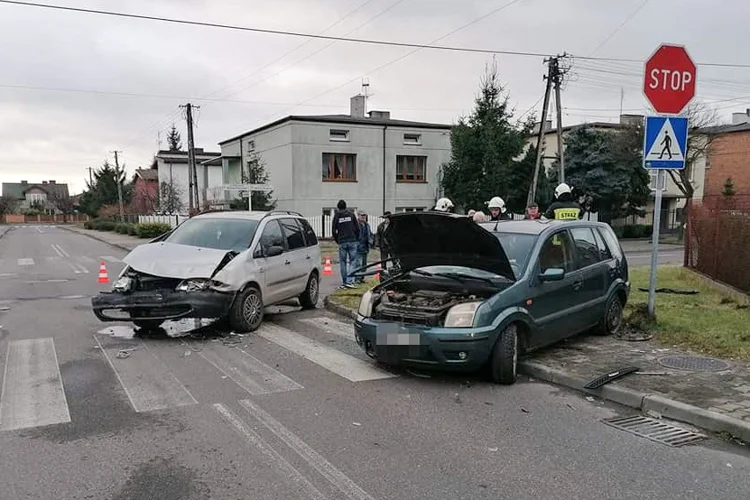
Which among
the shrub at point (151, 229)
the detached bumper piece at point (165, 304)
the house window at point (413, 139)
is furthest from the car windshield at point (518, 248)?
the shrub at point (151, 229)

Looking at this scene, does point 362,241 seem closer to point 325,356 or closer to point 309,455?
point 325,356

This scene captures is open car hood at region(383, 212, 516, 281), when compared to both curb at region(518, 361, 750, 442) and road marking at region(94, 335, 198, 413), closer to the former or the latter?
curb at region(518, 361, 750, 442)

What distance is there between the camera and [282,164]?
32812mm

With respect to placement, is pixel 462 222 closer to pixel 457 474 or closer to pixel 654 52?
pixel 457 474

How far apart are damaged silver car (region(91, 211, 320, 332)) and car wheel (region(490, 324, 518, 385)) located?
13.0 ft

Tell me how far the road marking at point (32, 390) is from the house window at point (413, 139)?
29.0m

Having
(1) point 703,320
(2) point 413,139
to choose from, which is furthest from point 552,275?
(2) point 413,139

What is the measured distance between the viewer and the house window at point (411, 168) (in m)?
35.1

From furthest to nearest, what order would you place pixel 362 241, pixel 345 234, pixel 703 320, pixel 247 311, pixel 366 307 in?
pixel 362 241
pixel 345 234
pixel 247 311
pixel 703 320
pixel 366 307

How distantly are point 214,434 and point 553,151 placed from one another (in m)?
43.4

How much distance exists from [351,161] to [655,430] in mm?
29908

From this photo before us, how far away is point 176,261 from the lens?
329 inches

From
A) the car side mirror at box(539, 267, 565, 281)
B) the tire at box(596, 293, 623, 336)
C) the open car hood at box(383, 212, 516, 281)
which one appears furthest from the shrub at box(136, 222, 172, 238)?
the car side mirror at box(539, 267, 565, 281)

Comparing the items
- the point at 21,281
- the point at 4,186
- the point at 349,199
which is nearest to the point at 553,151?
the point at 349,199
